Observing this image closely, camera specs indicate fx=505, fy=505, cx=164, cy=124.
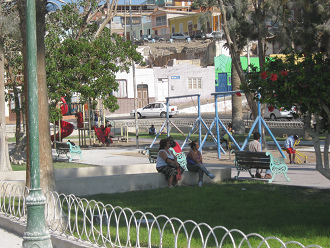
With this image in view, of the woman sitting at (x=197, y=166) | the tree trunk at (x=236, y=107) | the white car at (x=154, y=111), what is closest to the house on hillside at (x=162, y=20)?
the white car at (x=154, y=111)

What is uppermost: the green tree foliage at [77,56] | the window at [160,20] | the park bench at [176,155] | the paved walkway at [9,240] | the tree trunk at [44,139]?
the window at [160,20]

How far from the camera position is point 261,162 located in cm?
1266

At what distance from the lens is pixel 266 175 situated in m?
13.3

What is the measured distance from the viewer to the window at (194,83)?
54562mm

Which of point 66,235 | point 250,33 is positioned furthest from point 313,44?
point 66,235

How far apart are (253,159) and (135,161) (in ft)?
22.6

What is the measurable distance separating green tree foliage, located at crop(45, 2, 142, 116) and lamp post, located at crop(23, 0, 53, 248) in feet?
39.8

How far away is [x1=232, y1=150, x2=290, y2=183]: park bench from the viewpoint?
40.6ft

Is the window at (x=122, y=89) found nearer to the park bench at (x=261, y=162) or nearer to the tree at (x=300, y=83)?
the park bench at (x=261, y=162)

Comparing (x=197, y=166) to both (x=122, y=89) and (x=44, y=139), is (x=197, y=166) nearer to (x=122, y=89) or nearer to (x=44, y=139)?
(x=44, y=139)

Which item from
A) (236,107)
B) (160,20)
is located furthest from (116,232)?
(160,20)

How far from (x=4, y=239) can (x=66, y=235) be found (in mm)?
1348

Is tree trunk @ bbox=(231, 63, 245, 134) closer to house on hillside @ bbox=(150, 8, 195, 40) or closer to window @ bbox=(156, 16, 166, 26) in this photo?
house on hillside @ bbox=(150, 8, 195, 40)

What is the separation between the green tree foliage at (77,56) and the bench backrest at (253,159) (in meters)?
7.76
